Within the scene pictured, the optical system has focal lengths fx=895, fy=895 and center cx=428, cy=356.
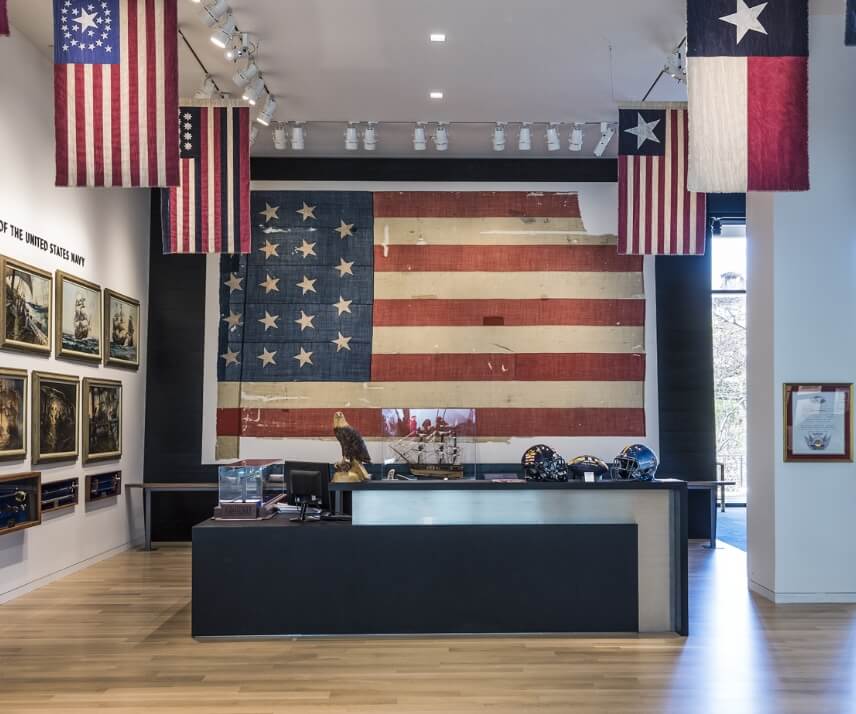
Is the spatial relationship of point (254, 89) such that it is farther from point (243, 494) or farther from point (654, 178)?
point (243, 494)

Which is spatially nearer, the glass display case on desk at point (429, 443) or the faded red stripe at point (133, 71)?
the faded red stripe at point (133, 71)

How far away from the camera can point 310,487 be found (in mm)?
6766

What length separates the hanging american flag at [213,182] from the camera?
7.38 meters

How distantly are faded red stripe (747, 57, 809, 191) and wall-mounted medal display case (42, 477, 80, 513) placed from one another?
21.3ft

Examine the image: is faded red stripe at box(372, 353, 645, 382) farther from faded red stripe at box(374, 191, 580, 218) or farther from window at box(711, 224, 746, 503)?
window at box(711, 224, 746, 503)

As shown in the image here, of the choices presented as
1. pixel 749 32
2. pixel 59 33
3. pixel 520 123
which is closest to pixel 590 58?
pixel 520 123

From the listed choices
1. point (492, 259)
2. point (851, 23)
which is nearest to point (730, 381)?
point (492, 259)

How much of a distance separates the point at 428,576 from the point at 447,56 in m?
4.53

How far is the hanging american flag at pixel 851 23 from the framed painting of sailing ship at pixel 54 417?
678 cm

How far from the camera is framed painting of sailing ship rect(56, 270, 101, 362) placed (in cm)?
842

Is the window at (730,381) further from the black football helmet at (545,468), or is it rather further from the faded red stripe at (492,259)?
the black football helmet at (545,468)

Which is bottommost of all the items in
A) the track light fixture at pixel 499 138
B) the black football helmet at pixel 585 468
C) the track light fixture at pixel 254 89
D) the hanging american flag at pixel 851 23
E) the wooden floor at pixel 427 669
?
the wooden floor at pixel 427 669

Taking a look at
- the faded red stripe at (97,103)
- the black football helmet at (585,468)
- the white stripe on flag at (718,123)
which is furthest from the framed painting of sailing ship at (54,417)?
the white stripe on flag at (718,123)

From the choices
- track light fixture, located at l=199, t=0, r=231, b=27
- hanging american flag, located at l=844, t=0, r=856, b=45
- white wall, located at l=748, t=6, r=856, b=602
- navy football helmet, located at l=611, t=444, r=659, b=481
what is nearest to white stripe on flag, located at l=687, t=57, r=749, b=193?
hanging american flag, located at l=844, t=0, r=856, b=45
